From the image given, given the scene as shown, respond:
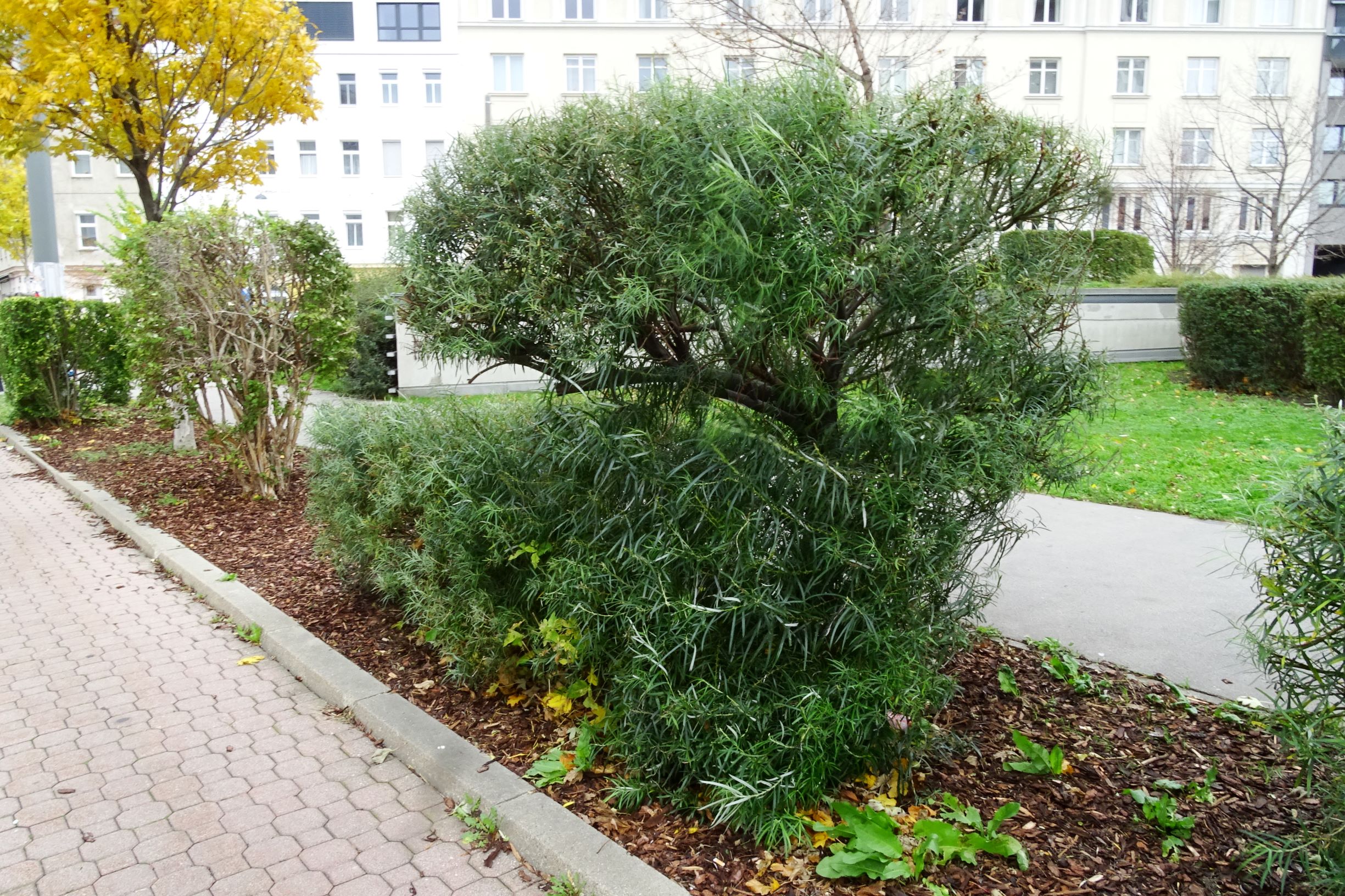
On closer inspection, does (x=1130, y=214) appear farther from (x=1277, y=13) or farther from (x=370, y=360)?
(x=370, y=360)

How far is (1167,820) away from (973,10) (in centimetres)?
3972

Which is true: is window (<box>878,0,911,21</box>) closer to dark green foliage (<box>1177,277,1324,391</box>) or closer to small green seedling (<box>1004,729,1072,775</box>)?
dark green foliage (<box>1177,277,1324,391</box>)

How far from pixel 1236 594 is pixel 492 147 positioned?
5066 mm

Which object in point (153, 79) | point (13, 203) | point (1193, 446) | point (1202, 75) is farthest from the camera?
point (1202, 75)

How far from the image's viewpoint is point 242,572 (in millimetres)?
6414

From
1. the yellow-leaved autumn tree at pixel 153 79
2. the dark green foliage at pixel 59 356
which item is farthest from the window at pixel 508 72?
the yellow-leaved autumn tree at pixel 153 79

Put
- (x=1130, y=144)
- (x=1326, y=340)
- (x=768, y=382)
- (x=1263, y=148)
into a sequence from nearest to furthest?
(x=768, y=382), (x=1326, y=340), (x=1263, y=148), (x=1130, y=144)

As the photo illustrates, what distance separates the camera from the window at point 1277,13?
38812 mm

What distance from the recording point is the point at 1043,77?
122 feet

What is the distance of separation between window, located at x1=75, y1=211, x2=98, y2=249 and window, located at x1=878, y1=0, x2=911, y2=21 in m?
43.4

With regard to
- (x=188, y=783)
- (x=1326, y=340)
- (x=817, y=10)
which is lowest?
(x=188, y=783)

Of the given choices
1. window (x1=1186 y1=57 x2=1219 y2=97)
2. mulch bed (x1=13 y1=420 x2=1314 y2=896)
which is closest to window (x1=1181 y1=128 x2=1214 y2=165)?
window (x1=1186 y1=57 x2=1219 y2=97)

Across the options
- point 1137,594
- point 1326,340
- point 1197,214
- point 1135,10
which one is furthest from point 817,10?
point 1135,10

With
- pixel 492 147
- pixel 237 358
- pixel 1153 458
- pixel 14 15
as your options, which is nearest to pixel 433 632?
pixel 492 147
